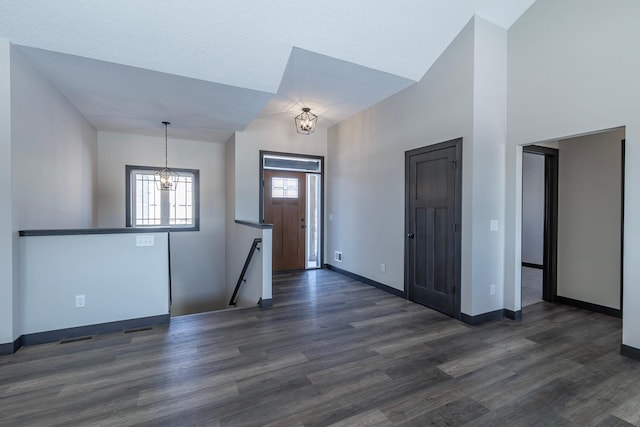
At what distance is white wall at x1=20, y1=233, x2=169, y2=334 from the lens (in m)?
2.99

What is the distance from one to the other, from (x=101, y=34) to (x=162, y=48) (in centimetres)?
48

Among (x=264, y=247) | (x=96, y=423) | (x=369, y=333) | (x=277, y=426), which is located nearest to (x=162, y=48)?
(x=264, y=247)

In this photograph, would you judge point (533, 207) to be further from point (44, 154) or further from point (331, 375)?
point (44, 154)

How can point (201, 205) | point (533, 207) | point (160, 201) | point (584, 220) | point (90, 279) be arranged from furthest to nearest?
point (533, 207)
point (201, 205)
point (160, 201)
point (584, 220)
point (90, 279)

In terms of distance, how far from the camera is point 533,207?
23.3 ft

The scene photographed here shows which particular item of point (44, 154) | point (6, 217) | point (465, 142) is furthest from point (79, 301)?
point (465, 142)

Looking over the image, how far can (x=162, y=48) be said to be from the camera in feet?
9.51

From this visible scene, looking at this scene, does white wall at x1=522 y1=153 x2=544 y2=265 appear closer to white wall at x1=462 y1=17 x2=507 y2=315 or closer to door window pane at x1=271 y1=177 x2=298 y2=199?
white wall at x1=462 y1=17 x2=507 y2=315

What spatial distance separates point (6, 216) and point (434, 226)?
Answer: 14.9 feet

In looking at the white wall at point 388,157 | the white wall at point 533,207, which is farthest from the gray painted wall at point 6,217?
the white wall at point 533,207

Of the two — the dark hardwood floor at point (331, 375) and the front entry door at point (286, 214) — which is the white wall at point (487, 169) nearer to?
the dark hardwood floor at point (331, 375)

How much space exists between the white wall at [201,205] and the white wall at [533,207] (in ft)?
22.9

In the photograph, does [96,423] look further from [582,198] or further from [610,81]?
[582,198]

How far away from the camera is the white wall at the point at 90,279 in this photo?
9.81 ft
